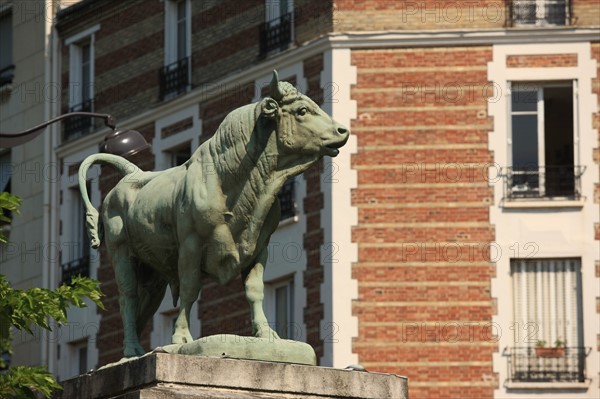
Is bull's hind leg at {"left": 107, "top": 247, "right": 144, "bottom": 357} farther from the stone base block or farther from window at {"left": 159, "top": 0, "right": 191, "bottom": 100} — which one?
window at {"left": 159, "top": 0, "right": 191, "bottom": 100}

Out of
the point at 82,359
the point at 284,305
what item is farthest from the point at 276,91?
the point at 82,359

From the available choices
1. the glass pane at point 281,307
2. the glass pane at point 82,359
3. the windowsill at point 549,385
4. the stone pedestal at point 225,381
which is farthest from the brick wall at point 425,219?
the stone pedestal at point 225,381

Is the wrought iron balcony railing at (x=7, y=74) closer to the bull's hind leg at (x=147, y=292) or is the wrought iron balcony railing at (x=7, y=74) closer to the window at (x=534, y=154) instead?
the window at (x=534, y=154)

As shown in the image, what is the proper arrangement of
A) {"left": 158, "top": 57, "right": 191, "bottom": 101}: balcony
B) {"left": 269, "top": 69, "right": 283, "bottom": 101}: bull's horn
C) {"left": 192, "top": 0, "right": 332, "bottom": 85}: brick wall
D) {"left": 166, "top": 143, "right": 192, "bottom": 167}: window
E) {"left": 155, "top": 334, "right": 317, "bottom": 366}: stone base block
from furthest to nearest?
1. {"left": 158, "top": 57, "right": 191, "bottom": 101}: balcony
2. {"left": 166, "top": 143, "right": 192, "bottom": 167}: window
3. {"left": 192, "top": 0, "right": 332, "bottom": 85}: brick wall
4. {"left": 269, "top": 69, "right": 283, "bottom": 101}: bull's horn
5. {"left": 155, "top": 334, "right": 317, "bottom": 366}: stone base block

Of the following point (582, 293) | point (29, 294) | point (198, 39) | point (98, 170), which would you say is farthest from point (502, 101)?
point (29, 294)

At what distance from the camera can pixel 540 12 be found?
1510 inches

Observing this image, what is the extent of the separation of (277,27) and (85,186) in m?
21.5

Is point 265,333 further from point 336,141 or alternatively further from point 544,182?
point 544,182

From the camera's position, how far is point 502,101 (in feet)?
124

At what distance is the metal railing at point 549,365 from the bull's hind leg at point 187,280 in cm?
1994

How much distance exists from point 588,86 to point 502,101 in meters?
1.50

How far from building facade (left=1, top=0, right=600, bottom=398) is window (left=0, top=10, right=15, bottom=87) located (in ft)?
32.0

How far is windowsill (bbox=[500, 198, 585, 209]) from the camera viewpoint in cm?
3734

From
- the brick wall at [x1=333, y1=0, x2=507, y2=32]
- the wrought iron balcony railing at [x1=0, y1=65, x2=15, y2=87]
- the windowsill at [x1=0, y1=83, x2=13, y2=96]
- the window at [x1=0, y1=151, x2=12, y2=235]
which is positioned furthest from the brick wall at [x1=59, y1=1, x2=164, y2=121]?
the brick wall at [x1=333, y1=0, x2=507, y2=32]
